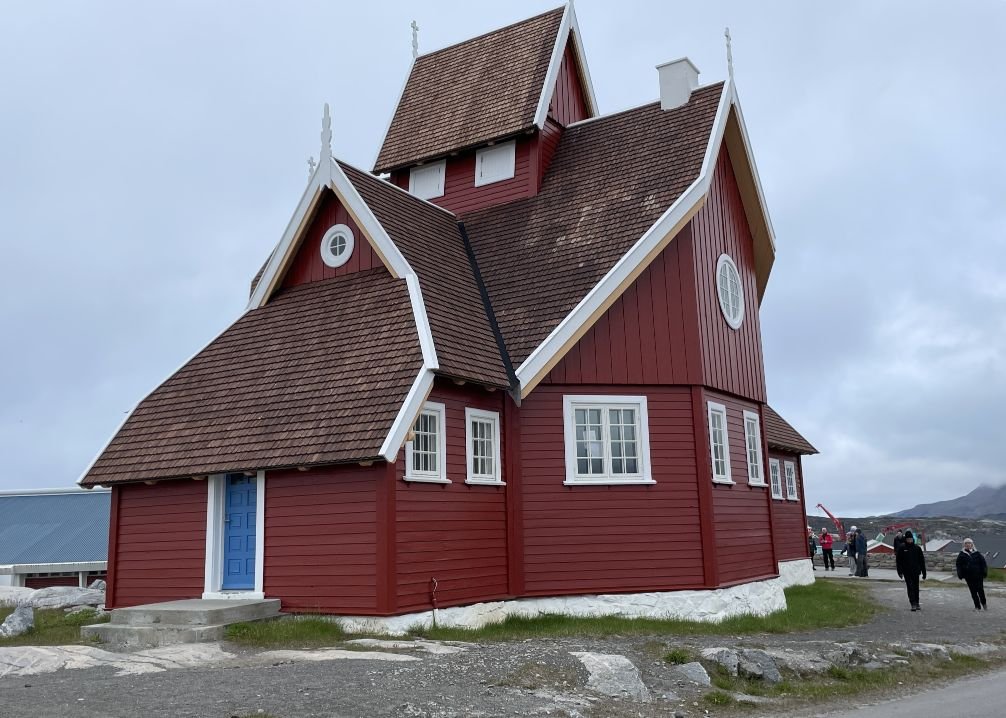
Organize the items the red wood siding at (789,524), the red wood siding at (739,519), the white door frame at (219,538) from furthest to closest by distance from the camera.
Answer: the red wood siding at (789,524), the red wood siding at (739,519), the white door frame at (219,538)

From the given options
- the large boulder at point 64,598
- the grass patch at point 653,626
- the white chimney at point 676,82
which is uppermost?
the white chimney at point 676,82

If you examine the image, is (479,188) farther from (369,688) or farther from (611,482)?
(369,688)

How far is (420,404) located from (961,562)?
12.4 m

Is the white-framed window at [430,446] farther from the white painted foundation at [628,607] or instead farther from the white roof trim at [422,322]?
the white painted foundation at [628,607]

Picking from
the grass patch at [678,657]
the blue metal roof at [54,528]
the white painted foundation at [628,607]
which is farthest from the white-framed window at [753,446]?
the blue metal roof at [54,528]

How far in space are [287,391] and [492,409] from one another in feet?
10.9

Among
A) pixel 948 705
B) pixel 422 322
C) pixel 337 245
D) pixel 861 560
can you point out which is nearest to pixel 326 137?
pixel 337 245

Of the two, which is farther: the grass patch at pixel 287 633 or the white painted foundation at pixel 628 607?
the white painted foundation at pixel 628 607

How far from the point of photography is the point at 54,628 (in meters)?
14.2

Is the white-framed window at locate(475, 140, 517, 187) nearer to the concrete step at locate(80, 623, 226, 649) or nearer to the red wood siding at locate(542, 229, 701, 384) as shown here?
the red wood siding at locate(542, 229, 701, 384)

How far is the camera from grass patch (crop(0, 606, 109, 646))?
42.0ft

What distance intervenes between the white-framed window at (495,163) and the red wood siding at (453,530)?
6.35m

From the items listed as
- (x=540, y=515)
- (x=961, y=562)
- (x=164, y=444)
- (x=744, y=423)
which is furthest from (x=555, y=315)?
(x=961, y=562)

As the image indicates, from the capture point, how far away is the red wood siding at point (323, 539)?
12750 millimetres
